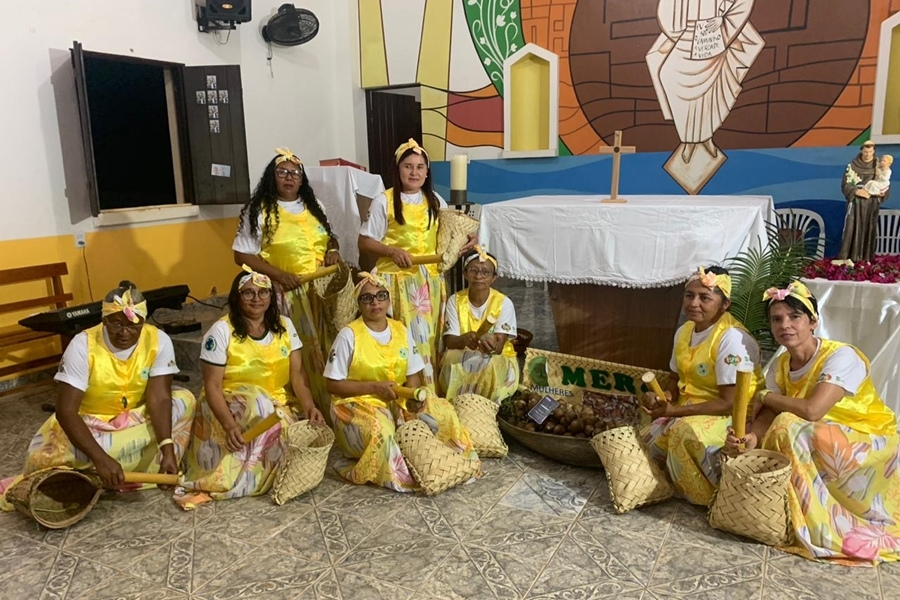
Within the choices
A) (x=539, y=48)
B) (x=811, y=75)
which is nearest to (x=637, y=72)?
(x=539, y=48)

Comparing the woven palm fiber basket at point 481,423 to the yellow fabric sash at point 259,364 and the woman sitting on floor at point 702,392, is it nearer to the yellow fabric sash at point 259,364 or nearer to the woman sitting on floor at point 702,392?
the woman sitting on floor at point 702,392

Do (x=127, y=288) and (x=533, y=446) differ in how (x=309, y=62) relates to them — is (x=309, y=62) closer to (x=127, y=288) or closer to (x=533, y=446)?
(x=127, y=288)

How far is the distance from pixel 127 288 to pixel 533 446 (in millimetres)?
1877

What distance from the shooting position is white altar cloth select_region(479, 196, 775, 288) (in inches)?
127

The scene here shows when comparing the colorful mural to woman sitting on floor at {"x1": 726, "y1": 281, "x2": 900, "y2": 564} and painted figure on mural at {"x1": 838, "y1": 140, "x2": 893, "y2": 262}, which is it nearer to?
painted figure on mural at {"x1": 838, "y1": 140, "x2": 893, "y2": 262}

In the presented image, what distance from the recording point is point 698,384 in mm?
2715

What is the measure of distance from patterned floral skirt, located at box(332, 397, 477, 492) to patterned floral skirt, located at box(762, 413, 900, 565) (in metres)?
1.27

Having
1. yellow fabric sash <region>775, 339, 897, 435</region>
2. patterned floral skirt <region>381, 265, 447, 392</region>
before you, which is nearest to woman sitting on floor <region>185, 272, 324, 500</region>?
patterned floral skirt <region>381, 265, 447, 392</region>

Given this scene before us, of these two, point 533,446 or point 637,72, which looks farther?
point 637,72

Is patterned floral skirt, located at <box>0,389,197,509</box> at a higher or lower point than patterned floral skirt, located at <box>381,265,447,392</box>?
lower

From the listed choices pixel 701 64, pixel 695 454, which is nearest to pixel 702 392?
pixel 695 454

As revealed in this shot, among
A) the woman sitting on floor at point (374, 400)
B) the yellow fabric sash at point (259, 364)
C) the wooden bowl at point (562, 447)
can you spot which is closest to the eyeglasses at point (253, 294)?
the yellow fabric sash at point (259, 364)

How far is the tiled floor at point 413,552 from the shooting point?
2127 mm

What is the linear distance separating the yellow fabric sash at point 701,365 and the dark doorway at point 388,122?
508 cm
